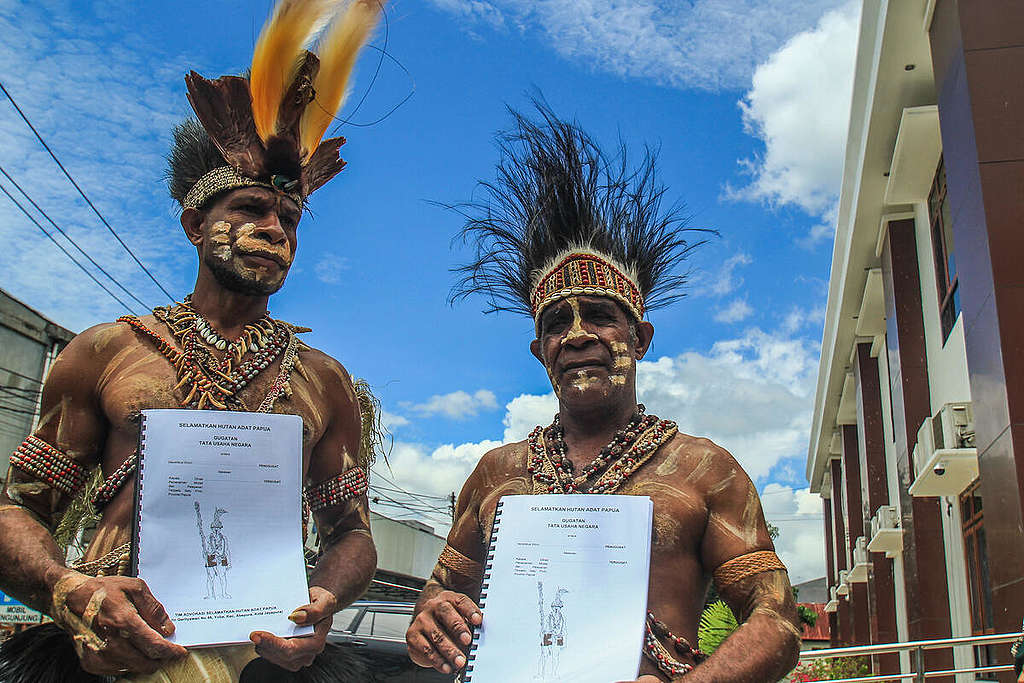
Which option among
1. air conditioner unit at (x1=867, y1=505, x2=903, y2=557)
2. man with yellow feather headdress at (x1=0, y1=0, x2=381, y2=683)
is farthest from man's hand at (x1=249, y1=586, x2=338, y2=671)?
air conditioner unit at (x1=867, y1=505, x2=903, y2=557)

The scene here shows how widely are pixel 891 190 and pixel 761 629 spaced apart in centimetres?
1242

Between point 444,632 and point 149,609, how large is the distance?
71 centimetres

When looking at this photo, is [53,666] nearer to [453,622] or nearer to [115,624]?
[115,624]

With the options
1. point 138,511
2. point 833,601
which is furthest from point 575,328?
point 833,601

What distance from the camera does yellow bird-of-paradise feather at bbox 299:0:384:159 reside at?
9.46 ft

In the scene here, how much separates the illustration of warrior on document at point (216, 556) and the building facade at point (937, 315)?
638 centimetres

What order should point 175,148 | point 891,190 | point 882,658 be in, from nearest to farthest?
point 175,148 < point 891,190 < point 882,658

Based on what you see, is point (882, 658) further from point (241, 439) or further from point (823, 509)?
point (823, 509)

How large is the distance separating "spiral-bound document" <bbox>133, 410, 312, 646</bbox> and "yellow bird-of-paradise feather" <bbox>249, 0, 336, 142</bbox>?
3.15 feet

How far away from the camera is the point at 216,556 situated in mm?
2299

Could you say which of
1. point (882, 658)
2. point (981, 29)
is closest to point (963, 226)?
point (981, 29)

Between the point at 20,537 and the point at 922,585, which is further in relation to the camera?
the point at 922,585

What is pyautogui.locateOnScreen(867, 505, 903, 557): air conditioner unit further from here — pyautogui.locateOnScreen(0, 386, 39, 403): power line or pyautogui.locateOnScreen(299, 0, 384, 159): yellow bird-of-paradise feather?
pyautogui.locateOnScreen(0, 386, 39, 403): power line

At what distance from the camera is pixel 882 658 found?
54.4ft
